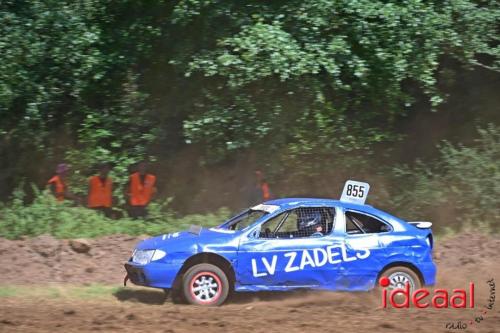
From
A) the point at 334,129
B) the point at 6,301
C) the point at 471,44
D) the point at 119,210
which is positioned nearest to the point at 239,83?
the point at 334,129

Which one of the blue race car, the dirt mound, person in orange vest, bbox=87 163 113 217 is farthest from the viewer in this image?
person in orange vest, bbox=87 163 113 217

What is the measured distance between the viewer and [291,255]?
1035 cm

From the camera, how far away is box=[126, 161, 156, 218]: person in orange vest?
608 inches

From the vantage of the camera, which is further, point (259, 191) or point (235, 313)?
point (259, 191)

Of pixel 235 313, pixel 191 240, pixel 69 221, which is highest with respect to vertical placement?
pixel 69 221

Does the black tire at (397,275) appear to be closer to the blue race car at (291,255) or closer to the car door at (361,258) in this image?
the blue race car at (291,255)

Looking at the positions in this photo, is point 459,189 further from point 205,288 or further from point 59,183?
point 59,183

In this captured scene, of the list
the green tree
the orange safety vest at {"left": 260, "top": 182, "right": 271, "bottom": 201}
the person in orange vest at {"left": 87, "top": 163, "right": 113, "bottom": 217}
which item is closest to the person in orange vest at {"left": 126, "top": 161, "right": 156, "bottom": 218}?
the person in orange vest at {"left": 87, "top": 163, "right": 113, "bottom": 217}

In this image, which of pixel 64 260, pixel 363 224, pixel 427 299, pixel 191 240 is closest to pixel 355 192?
pixel 363 224

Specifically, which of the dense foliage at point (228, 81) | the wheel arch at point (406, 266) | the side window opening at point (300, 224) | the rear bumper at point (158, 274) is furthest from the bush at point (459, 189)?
the rear bumper at point (158, 274)

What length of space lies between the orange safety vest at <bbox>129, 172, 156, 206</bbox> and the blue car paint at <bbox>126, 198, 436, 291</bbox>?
482 cm

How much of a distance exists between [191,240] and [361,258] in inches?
95.7

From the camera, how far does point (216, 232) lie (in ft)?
35.3

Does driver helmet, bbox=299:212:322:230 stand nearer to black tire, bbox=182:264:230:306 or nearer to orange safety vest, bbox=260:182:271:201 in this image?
black tire, bbox=182:264:230:306
